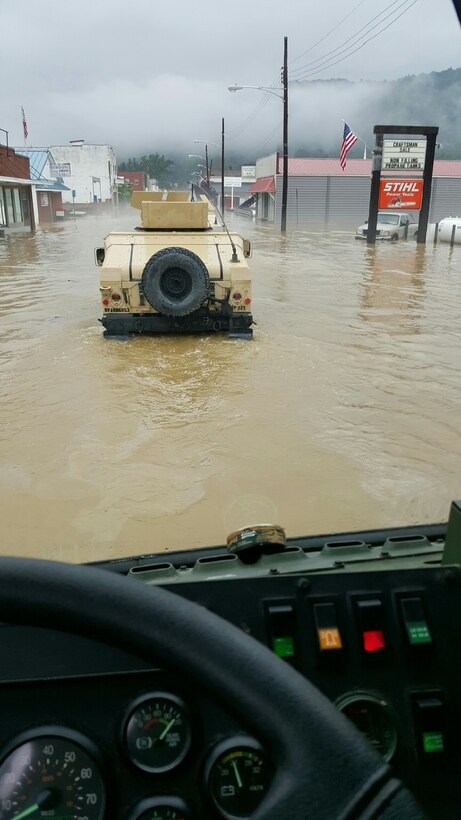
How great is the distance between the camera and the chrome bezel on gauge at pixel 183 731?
1490mm

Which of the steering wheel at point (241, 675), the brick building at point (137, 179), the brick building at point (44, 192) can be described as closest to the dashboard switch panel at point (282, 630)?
the steering wheel at point (241, 675)

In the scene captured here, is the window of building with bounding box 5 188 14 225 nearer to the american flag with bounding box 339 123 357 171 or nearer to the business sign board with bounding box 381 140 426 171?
the american flag with bounding box 339 123 357 171

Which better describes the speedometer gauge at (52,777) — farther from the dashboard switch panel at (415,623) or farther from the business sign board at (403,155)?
the business sign board at (403,155)

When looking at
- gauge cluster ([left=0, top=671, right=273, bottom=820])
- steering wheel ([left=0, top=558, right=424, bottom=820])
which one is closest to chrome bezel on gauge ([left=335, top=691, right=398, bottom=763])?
gauge cluster ([left=0, top=671, right=273, bottom=820])

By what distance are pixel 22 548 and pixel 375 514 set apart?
2.38m

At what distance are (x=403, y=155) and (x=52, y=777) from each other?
1059 inches

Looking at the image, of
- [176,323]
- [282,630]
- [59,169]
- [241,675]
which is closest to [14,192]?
[59,169]

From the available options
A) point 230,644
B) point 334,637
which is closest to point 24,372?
point 334,637

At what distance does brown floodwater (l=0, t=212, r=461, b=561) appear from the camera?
191 inches

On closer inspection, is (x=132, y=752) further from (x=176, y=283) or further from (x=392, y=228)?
(x=392, y=228)

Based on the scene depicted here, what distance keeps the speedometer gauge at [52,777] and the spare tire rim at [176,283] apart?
26.9 feet

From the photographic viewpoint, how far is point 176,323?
32.5ft

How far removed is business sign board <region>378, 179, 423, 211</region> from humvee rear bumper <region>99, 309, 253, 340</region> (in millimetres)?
17746

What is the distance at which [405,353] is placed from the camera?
9.59 m
